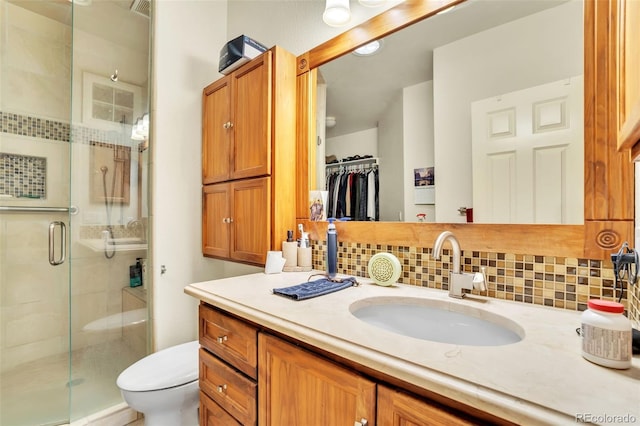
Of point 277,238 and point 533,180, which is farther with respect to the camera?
point 277,238

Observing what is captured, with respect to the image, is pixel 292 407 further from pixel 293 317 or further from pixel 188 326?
pixel 188 326

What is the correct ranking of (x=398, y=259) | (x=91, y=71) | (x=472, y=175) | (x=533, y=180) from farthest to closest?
1. (x=91, y=71)
2. (x=398, y=259)
3. (x=472, y=175)
4. (x=533, y=180)

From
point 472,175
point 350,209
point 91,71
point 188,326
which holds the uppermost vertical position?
point 91,71

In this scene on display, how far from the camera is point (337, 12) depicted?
1.35 meters

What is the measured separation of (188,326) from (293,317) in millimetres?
1466

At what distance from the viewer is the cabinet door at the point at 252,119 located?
1.49m

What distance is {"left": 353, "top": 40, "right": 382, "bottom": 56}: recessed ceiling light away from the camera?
4.27 ft

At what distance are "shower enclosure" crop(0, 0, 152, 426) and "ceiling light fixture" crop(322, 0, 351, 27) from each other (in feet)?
3.97

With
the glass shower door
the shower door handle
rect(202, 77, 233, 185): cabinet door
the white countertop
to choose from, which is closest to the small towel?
the white countertop

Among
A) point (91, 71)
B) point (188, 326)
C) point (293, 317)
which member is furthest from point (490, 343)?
point (91, 71)

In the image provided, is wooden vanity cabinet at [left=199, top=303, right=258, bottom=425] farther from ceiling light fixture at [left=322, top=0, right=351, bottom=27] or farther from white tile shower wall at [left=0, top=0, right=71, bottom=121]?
white tile shower wall at [left=0, top=0, right=71, bottom=121]

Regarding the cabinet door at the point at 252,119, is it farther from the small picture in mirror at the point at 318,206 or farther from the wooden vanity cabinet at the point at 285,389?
the wooden vanity cabinet at the point at 285,389

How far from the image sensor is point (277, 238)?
58.9 inches

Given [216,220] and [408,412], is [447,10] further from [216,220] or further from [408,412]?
[216,220]
